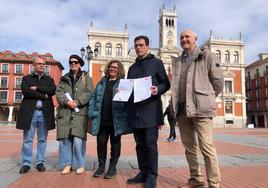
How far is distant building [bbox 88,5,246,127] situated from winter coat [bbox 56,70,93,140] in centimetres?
3665

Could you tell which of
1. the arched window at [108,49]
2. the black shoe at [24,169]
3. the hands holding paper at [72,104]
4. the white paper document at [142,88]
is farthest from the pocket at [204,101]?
the arched window at [108,49]

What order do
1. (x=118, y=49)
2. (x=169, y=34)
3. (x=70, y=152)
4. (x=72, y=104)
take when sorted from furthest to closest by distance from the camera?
1. (x=169, y=34)
2. (x=118, y=49)
3. (x=70, y=152)
4. (x=72, y=104)

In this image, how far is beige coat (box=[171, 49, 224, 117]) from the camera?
3.52m

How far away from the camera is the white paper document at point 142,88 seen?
3.79 meters

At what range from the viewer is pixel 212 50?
45562 mm

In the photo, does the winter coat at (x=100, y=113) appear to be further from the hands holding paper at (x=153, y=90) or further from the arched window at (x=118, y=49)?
the arched window at (x=118, y=49)

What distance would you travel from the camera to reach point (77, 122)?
184 inches

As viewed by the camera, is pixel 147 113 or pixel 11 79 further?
pixel 11 79

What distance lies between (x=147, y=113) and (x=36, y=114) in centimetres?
231

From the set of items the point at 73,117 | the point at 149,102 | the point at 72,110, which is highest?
the point at 149,102

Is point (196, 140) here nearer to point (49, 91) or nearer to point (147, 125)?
point (147, 125)

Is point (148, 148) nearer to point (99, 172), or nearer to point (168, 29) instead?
point (99, 172)

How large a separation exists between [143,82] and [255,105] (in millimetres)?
54615

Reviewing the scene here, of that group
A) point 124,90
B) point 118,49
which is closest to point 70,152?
point 124,90
